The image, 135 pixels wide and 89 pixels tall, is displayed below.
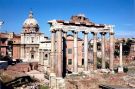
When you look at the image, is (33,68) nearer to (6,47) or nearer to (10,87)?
(6,47)

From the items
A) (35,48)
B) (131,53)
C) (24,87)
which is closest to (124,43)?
(131,53)

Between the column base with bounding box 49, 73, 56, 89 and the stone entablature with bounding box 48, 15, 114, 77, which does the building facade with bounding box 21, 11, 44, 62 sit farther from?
the column base with bounding box 49, 73, 56, 89

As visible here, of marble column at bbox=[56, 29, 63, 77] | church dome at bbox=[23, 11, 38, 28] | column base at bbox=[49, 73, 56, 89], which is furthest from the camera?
church dome at bbox=[23, 11, 38, 28]

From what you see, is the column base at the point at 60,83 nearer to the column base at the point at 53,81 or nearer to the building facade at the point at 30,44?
the column base at the point at 53,81

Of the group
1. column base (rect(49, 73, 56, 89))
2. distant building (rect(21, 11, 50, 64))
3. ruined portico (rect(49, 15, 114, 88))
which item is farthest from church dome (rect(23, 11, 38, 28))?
column base (rect(49, 73, 56, 89))

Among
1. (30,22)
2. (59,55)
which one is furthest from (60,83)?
(30,22)

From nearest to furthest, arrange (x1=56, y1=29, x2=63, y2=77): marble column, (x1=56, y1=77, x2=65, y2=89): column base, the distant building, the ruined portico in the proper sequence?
(x1=56, y1=77, x2=65, y2=89): column base → (x1=56, y1=29, x2=63, y2=77): marble column → the ruined portico → the distant building

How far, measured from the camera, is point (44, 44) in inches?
1949

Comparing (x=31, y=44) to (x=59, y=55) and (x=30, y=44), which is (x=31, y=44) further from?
(x=59, y=55)

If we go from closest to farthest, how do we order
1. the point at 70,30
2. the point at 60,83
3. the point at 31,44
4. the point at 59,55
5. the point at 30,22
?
the point at 60,83 < the point at 59,55 < the point at 70,30 < the point at 31,44 < the point at 30,22

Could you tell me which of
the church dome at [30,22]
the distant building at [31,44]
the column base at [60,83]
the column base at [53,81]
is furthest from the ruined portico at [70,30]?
the church dome at [30,22]

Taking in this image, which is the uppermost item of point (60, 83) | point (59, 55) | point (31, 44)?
point (31, 44)

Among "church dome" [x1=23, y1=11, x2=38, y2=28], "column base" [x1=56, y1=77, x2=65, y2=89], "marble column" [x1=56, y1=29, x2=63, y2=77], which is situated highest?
"church dome" [x1=23, y1=11, x2=38, y2=28]

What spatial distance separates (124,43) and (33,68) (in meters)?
24.3
